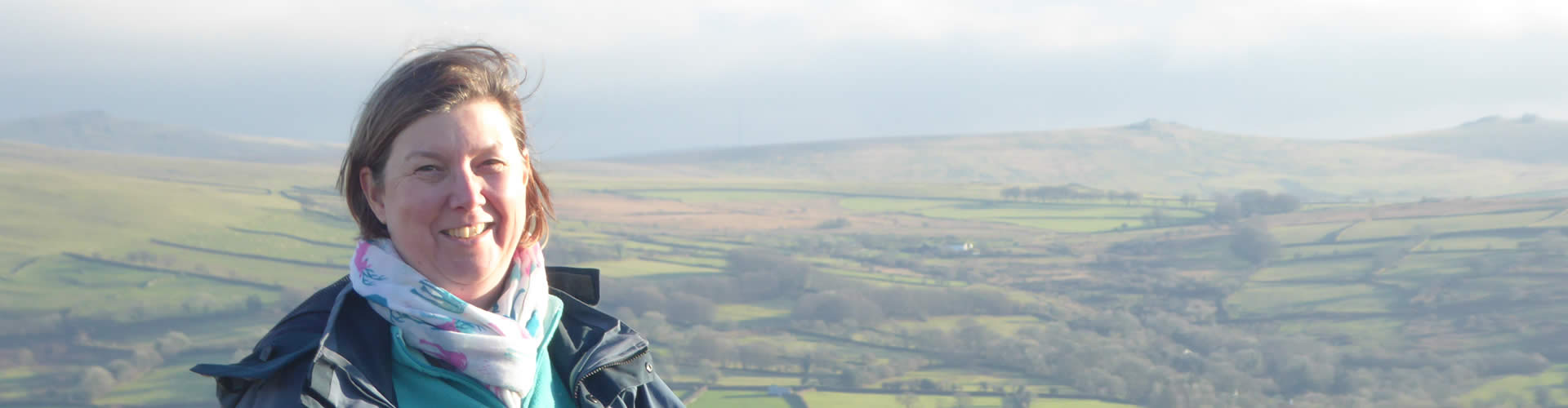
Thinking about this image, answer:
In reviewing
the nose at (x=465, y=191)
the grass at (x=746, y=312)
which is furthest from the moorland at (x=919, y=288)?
the nose at (x=465, y=191)

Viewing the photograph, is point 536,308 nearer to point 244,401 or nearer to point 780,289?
point 244,401

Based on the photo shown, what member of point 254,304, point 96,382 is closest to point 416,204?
point 96,382

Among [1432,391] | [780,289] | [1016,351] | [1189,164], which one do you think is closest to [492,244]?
[1016,351]

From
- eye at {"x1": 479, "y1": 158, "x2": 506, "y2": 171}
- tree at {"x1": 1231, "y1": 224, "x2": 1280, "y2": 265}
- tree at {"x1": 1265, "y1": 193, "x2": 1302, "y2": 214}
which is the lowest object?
tree at {"x1": 1231, "y1": 224, "x2": 1280, "y2": 265}

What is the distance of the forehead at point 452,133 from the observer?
3160 millimetres

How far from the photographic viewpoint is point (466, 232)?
3.26 meters

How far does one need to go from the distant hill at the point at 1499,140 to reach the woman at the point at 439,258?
98410 millimetres

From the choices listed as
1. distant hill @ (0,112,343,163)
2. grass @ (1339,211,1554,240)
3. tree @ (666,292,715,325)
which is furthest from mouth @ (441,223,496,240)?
distant hill @ (0,112,343,163)

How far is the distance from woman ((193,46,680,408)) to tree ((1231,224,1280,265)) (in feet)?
158

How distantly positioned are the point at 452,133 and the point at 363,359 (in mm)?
694

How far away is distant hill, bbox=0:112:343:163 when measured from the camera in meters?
100

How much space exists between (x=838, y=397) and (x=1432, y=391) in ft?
58.0

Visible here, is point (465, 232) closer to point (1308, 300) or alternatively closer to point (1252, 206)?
point (1308, 300)

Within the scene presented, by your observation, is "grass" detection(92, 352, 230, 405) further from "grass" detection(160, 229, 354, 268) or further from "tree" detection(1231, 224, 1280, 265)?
"tree" detection(1231, 224, 1280, 265)
